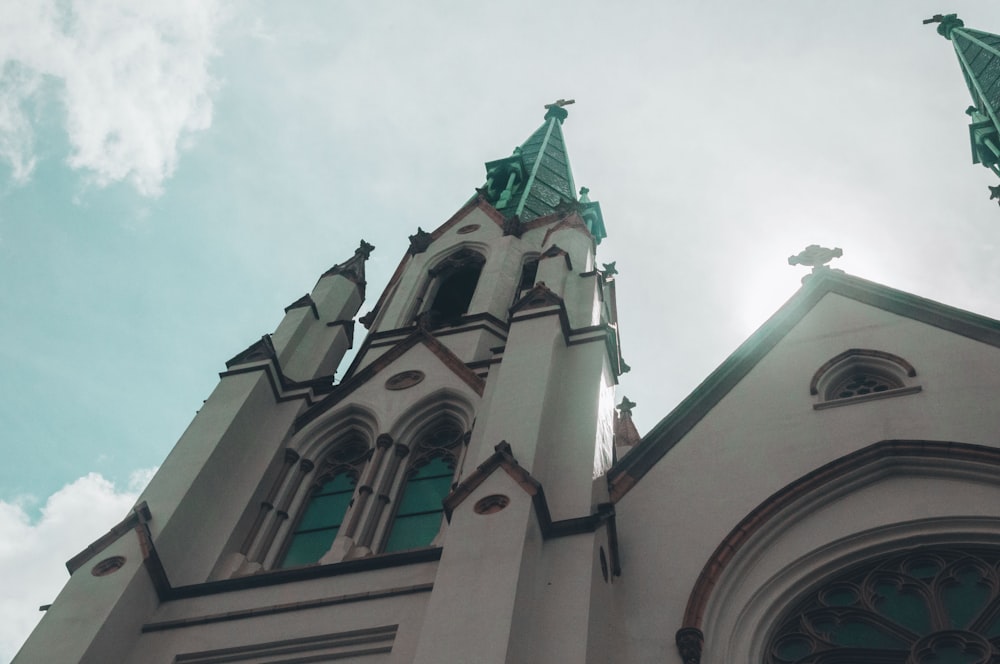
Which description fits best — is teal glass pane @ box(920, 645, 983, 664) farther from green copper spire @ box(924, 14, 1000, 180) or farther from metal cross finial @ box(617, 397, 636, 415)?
green copper spire @ box(924, 14, 1000, 180)

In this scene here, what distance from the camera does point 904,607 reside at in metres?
9.16

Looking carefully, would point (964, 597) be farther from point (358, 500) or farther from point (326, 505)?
point (326, 505)

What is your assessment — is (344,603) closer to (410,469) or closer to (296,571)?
(296,571)

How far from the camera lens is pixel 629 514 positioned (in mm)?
10945

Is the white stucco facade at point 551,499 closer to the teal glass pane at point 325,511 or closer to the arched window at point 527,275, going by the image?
the teal glass pane at point 325,511

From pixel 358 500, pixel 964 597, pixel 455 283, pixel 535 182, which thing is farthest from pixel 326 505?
pixel 535 182

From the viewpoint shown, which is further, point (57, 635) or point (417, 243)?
point (417, 243)

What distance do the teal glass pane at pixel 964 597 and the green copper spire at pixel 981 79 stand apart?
64.4ft

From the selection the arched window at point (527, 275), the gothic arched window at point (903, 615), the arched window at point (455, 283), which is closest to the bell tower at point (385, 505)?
the arched window at point (527, 275)

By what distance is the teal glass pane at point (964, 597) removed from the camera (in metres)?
8.84

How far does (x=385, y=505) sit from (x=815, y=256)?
21.3 ft

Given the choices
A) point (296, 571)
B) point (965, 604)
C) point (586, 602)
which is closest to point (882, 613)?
point (965, 604)

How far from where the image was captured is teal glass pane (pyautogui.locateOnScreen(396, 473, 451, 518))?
12516mm

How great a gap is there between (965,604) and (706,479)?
2.82 metres
